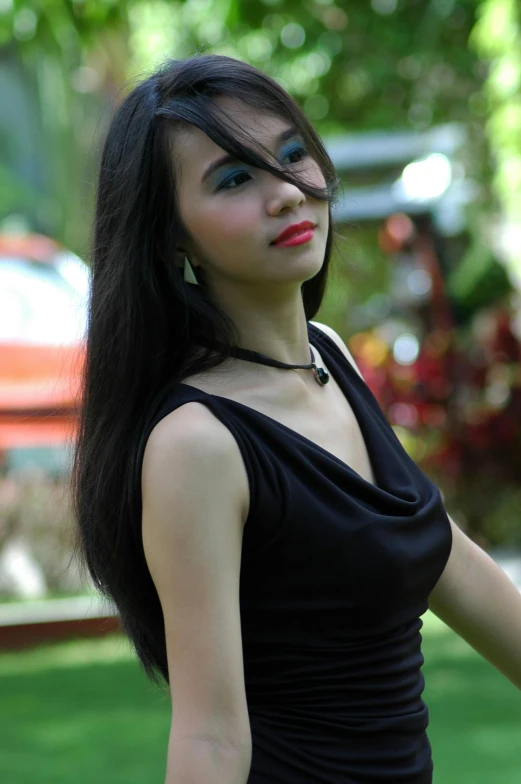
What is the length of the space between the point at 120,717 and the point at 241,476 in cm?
411

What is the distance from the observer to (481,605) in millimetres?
1986

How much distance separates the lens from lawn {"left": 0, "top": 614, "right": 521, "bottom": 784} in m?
4.79

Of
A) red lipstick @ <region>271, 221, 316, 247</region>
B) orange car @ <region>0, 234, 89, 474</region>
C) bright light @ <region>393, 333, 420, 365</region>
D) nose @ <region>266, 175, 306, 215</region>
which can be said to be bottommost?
bright light @ <region>393, 333, 420, 365</region>

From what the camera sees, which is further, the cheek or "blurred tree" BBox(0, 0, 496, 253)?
"blurred tree" BBox(0, 0, 496, 253)

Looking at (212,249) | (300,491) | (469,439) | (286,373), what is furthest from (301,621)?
(469,439)

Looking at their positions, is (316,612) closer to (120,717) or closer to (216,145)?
(216,145)

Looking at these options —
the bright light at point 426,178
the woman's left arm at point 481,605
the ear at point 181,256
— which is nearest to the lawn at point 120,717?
the woman's left arm at point 481,605

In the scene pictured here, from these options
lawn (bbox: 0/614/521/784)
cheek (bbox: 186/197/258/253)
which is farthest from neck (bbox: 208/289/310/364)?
lawn (bbox: 0/614/521/784)

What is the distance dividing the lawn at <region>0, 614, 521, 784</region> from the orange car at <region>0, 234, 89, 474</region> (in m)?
1.15

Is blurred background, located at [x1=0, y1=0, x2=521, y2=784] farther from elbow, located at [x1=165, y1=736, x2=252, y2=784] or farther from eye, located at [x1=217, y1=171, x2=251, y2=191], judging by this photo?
elbow, located at [x1=165, y1=736, x2=252, y2=784]

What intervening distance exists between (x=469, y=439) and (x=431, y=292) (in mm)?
1313

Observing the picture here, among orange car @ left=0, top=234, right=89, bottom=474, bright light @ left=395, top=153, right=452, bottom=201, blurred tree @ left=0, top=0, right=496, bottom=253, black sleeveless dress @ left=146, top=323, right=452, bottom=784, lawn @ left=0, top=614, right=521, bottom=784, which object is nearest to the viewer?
black sleeveless dress @ left=146, top=323, right=452, bottom=784

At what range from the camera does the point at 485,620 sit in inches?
78.3

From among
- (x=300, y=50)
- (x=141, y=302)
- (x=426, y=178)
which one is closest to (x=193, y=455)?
(x=141, y=302)
